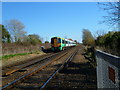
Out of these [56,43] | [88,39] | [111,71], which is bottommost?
[111,71]

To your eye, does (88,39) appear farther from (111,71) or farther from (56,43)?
(111,71)

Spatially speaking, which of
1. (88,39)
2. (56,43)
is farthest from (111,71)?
(88,39)

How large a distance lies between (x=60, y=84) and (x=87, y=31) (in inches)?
2678

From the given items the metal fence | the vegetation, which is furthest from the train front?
the metal fence

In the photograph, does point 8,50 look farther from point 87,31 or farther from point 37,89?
point 87,31

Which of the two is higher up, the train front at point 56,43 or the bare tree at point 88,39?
the bare tree at point 88,39

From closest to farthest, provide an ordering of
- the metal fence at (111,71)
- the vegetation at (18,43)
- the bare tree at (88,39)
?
the metal fence at (111,71) → the vegetation at (18,43) → the bare tree at (88,39)

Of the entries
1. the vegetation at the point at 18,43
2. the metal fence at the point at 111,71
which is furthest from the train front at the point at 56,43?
the metal fence at the point at 111,71

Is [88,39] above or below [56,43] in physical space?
above

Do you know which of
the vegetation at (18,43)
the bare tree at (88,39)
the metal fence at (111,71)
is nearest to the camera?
the metal fence at (111,71)

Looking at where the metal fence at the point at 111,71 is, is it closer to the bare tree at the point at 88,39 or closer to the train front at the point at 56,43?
the train front at the point at 56,43

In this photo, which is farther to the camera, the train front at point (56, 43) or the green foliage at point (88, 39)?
the green foliage at point (88, 39)

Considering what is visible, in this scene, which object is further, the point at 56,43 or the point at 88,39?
the point at 88,39

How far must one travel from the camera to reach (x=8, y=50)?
23.8 m
